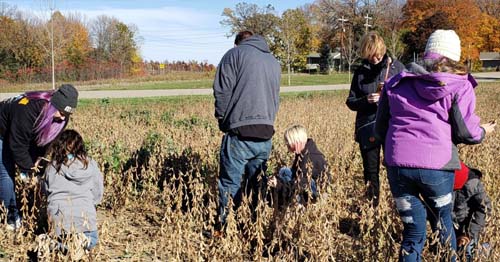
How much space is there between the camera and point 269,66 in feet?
14.1

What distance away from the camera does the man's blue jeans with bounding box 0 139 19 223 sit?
4.52 meters

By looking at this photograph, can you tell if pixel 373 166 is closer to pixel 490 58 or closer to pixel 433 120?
pixel 433 120

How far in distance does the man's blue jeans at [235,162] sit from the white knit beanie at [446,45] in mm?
1611

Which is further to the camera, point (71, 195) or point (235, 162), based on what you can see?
point (235, 162)

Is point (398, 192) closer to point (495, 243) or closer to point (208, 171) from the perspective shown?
point (495, 243)

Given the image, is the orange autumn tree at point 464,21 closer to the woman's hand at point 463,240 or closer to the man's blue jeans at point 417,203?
the woman's hand at point 463,240

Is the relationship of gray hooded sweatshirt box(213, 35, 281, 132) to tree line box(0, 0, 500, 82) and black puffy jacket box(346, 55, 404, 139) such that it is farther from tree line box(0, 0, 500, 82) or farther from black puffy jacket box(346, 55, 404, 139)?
tree line box(0, 0, 500, 82)

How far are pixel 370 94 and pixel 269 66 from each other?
3.20 ft

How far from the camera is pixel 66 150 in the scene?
3.98 metres

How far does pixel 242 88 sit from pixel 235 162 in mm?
A: 588

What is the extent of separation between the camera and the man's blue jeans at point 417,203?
309 centimetres

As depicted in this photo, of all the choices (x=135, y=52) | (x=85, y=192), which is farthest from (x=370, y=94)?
(x=135, y=52)

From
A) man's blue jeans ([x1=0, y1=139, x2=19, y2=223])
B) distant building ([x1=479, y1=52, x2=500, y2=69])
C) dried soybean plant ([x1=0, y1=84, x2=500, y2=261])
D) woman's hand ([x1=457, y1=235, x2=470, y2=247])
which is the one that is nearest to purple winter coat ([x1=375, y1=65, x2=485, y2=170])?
dried soybean plant ([x1=0, y1=84, x2=500, y2=261])

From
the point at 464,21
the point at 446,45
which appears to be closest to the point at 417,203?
the point at 446,45
